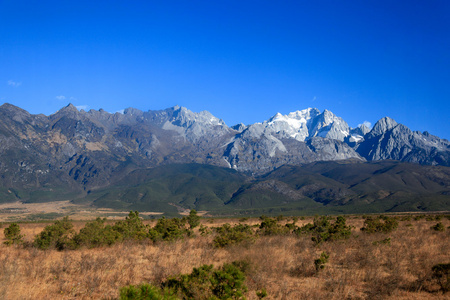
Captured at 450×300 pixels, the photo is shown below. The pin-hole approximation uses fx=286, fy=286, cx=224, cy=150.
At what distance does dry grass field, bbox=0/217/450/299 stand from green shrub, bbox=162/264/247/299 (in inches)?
73.4

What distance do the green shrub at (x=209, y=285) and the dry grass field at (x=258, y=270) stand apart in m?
1.86

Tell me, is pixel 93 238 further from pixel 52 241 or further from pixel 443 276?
pixel 443 276

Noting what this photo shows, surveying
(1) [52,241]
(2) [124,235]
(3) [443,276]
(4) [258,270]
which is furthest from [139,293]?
(2) [124,235]

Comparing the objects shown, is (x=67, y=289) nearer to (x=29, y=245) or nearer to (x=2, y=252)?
(x=2, y=252)

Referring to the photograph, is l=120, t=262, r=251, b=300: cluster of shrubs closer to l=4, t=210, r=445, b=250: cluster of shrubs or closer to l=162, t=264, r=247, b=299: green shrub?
l=162, t=264, r=247, b=299: green shrub

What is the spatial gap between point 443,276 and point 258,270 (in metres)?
9.18

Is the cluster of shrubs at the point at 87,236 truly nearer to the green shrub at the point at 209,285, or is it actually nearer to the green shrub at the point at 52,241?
the green shrub at the point at 52,241

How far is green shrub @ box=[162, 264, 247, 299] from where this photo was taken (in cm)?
1110

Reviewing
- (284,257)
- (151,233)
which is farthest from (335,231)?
(151,233)

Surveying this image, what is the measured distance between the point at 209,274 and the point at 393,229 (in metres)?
29.3

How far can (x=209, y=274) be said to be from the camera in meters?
12.2

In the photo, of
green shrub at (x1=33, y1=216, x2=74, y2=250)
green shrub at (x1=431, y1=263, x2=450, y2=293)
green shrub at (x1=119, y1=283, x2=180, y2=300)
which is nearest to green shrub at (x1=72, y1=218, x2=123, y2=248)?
green shrub at (x1=33, y1=216, x2=74, y2=250)

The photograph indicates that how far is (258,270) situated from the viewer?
1541 centimetres

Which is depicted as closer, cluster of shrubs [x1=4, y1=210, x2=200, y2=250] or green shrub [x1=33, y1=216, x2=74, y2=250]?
green shrub [x1=33, y1=216, x2=74, y2=250]
